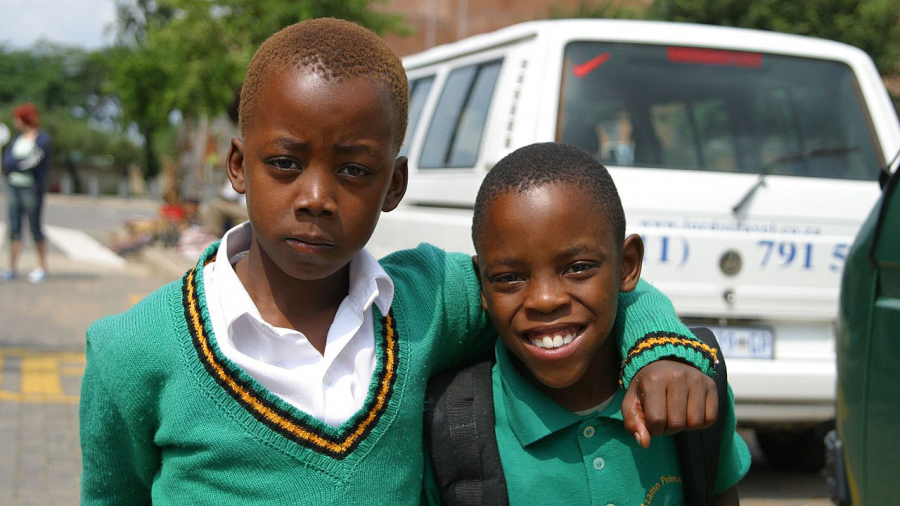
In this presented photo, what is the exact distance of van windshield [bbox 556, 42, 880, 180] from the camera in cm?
419

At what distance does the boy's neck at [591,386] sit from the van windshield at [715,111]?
236cm

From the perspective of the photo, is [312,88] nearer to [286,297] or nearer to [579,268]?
[286,297]

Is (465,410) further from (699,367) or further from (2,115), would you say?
(2,115)

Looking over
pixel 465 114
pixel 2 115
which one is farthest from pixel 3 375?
pixel 2 115

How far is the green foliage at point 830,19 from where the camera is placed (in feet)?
49.8

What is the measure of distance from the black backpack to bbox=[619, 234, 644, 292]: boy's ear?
0.19 m

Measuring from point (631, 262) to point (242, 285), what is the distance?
0.71 meters

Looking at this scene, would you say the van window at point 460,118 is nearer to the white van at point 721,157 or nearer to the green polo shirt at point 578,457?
the white van at point 721,157

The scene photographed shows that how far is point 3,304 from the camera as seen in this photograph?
Answer: 9.25m

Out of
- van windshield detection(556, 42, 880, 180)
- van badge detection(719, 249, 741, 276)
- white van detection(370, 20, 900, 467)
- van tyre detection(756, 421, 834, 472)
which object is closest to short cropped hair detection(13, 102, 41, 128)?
white van detection(370, 20, 900, 467)

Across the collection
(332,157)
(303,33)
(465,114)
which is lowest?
(465,114)

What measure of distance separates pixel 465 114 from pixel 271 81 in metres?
3.24

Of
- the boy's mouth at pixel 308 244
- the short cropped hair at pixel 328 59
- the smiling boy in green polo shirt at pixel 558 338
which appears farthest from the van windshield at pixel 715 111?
the boy's mouth at pixel 308 244

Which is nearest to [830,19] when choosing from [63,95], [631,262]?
[631,262]
